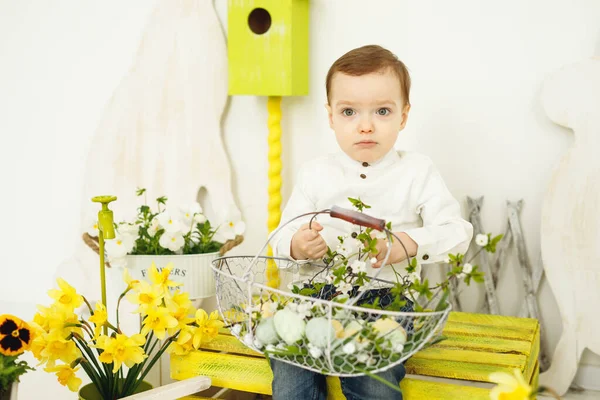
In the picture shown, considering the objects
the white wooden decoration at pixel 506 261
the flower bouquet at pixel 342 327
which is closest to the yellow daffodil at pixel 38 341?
the flower bouquet at pixel 342 327

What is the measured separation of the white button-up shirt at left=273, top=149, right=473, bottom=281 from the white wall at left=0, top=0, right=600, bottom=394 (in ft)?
1.05

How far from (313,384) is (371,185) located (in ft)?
1.50

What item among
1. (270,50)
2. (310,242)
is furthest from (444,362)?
(270,50)

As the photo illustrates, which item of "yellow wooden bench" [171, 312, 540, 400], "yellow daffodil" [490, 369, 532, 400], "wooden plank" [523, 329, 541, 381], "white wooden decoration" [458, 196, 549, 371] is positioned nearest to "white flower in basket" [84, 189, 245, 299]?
"yellow wooden bench" [171, 312, 540, 400]

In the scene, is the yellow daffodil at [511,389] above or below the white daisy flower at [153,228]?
below

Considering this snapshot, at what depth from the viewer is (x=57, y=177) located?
2.22 meters

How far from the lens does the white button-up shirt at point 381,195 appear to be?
1.43m

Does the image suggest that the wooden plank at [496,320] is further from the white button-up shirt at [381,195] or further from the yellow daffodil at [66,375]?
the yellow daffodil at [66,375]

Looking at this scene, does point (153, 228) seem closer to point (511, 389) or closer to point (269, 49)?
point (269, 49)

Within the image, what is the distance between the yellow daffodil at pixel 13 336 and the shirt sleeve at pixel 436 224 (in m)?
0.74

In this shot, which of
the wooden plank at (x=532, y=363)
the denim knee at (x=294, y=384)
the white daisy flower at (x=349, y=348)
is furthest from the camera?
the wooden plank at (x=532, y=363)

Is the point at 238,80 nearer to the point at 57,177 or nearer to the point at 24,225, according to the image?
the point at 57,177

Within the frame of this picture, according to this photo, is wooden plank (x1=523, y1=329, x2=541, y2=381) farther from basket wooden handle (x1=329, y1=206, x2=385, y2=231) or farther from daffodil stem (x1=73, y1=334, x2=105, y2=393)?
Answer: daffodil stem (x1=73, y1=334, x2=105, y2=393)

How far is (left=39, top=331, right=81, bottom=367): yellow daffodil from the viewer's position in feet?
4.16
